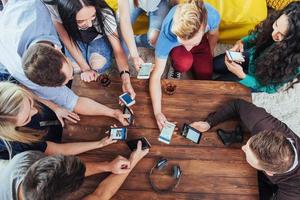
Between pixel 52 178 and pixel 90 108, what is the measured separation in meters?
0.80

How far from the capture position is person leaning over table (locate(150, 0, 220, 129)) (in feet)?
7.61

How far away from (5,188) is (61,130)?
888mm

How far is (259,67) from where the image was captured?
265 centimetres

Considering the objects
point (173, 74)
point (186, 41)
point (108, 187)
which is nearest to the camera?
point (108, 187)

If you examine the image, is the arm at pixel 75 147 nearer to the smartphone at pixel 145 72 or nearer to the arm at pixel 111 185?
the arm at pixel 111 185

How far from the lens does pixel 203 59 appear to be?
310 centimetres

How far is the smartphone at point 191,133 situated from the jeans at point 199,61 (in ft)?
2.56

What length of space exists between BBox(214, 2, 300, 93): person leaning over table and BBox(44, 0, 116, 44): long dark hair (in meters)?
1.05

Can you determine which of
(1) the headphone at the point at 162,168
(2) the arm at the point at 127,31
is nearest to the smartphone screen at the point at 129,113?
(1) the headphone at the point at 162,168

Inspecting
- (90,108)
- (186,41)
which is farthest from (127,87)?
(186,41)

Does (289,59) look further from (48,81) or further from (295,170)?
(48,81)

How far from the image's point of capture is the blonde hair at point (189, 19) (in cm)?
230

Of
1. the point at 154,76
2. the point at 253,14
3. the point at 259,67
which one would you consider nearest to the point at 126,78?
the point at 154,76

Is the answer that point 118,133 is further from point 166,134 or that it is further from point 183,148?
point 183,148
